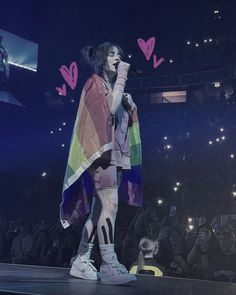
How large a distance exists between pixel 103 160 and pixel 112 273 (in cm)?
55

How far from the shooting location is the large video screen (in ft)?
32.7

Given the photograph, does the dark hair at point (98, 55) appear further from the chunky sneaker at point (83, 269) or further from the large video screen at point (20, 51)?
the large video screen at point (20, 51)

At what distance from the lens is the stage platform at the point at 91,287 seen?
5.57ft

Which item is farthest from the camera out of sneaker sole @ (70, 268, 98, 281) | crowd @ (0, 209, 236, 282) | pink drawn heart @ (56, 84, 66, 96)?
pink drawn heart @ (56, 84, 66, 96)

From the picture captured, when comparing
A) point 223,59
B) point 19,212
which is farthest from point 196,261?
point 223,59

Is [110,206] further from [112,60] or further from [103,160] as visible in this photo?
[112,60]

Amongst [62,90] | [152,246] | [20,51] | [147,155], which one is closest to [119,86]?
[152,246]

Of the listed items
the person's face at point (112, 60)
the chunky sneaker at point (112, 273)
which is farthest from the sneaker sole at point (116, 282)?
the person's face at point (112, 60)

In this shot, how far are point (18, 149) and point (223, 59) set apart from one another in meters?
8.64

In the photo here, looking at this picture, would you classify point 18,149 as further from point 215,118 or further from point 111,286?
point 111,286

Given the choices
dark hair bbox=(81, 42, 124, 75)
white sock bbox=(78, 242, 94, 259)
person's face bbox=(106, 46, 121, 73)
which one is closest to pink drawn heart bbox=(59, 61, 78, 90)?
dark hair bbox=(81, 42, 124, 75)

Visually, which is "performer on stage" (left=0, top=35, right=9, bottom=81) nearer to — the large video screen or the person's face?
the large video screen

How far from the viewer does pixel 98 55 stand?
227 cm

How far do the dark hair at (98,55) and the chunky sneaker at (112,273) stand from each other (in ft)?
3.22
